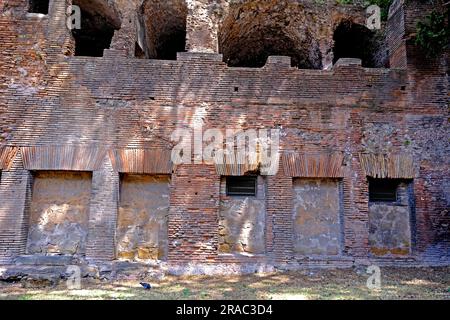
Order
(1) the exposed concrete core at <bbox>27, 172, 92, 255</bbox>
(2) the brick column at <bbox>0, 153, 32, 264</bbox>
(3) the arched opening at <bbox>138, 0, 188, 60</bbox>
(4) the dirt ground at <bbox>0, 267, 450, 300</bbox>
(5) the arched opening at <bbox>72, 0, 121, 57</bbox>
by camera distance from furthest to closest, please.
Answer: (3) the arched opening at <bbox>138, 0, 188, 60</bbox> < (5) the arched opening at <bbox>72, 0, 121, 57</bbox> < (1) the exposed concrete core at <bbox>27, 172, 92, 255</bbox> < (2) the brick column at <bbox>0, 153, 32, 264</bbox> < (4) the dirt ground at <bbox>0, 267, 450, 300</bbox>

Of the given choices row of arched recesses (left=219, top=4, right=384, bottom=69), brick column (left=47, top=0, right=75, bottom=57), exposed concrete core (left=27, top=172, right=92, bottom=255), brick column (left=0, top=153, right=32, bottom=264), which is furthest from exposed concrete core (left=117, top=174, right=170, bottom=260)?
row of arched recesses (left=219, top=4, right=384, bottom=69)

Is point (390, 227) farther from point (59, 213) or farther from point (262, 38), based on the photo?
point (59, 213)

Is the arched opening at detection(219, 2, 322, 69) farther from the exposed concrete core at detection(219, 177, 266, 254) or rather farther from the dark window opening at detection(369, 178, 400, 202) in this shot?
the exposed concrete core at detection(219, 177, 266, 254)

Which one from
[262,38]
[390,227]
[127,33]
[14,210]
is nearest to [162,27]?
[127,33]

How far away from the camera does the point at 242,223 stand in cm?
946

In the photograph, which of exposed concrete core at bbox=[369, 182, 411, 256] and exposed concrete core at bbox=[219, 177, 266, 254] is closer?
exposed concrete core at bbox=[219, 177, 266, 254]

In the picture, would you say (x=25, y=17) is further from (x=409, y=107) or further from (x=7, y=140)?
(x=409, y=107)

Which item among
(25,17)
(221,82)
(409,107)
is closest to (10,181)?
(25,17)

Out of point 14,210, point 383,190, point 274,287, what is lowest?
point 274,287

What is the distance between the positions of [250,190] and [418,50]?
552 centimetres

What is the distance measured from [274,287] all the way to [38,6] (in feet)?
30.2

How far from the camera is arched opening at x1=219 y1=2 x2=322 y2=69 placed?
11.5 metres

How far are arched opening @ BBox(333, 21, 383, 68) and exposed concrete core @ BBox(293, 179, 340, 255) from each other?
4.58 meters

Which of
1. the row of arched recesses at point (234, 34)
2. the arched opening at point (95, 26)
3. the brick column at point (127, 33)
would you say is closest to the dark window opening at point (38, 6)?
the row of arched recesses at point (234, 34)
